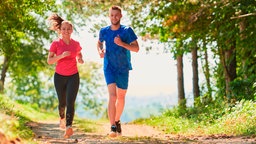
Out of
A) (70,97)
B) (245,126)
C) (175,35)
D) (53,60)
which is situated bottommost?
(245,126)

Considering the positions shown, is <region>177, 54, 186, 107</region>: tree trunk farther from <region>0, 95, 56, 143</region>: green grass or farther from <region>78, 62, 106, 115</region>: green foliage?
<region>78, 62, 106, 115</region>: green foliage

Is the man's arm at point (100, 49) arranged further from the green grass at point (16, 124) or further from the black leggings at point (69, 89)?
the green grass at point (16, 124)

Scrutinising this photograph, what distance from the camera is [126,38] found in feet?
32.1

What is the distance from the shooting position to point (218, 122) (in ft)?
48.0

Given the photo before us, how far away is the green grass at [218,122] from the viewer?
1187 centimetres

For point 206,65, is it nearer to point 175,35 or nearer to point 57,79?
point 175,35

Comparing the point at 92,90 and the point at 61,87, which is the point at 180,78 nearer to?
the point at 61,87

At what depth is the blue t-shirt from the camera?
980 centimetres

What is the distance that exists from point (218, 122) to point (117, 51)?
5.81 m

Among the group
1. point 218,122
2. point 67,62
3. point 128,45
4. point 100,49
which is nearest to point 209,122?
point 218,122

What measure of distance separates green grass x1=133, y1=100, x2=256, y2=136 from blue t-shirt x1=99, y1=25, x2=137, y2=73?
2968 mm

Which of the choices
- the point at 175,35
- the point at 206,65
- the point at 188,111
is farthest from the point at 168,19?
the point at 206,65

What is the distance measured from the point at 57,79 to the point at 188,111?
36.5 feet

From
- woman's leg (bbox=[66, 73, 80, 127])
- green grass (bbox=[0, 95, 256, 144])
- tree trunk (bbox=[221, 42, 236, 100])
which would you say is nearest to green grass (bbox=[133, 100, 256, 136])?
green grass (bbox=[0, 95, 256, 144])
